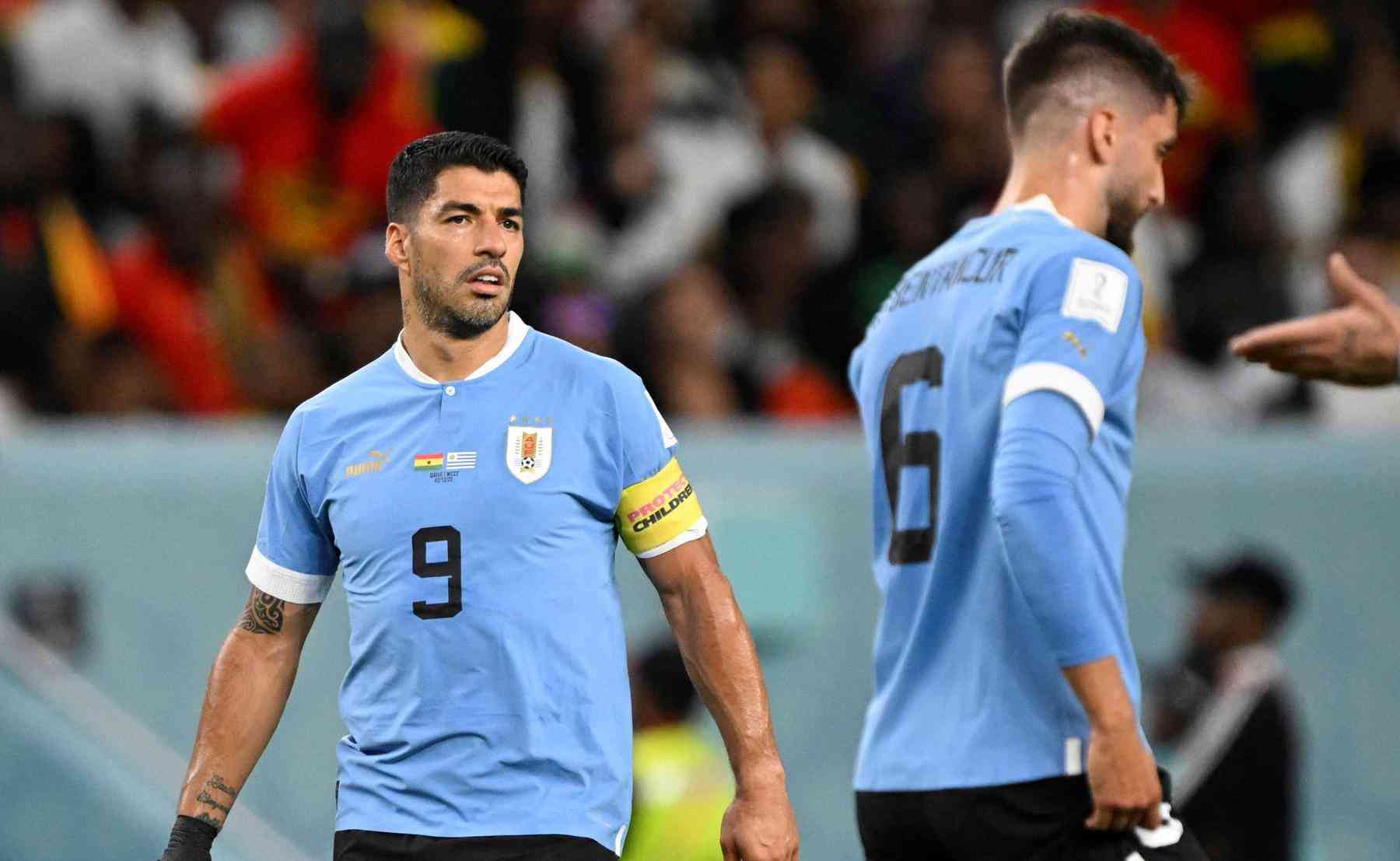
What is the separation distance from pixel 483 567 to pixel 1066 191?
1500 mm

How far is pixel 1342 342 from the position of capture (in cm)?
452

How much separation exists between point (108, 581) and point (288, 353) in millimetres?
1198

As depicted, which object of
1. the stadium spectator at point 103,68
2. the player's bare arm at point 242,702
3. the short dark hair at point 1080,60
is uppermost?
the stadium spectator at point 103,68

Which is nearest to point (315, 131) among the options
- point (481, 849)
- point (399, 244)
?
point (399, 244)

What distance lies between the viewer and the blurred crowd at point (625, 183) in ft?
29.0

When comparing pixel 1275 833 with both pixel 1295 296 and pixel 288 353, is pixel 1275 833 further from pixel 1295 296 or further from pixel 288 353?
pixel 288 353

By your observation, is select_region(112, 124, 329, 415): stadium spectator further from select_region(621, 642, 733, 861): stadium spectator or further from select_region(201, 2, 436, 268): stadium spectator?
select_region(621, 642, 733, 861): stadium spectator

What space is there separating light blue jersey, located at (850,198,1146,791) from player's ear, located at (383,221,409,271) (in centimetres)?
107

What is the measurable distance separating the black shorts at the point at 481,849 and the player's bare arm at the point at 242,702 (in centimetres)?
46

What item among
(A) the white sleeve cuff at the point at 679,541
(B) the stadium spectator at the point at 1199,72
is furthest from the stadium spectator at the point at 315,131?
(A) the white sleeve cuff at the point at 679,541

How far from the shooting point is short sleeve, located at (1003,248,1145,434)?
13.2ft

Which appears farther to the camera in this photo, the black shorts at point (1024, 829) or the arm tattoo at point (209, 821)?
the arm tattoo at point (209, 821)

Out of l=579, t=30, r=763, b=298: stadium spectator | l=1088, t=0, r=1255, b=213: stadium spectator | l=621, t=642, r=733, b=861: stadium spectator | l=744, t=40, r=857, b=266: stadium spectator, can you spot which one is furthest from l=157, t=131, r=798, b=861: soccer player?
l=1088, t=0, r=1255, b=213: stadium spectator

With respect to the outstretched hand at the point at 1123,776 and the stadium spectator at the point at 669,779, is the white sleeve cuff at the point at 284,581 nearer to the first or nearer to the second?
the outstretched hand at the point at 1123,776
